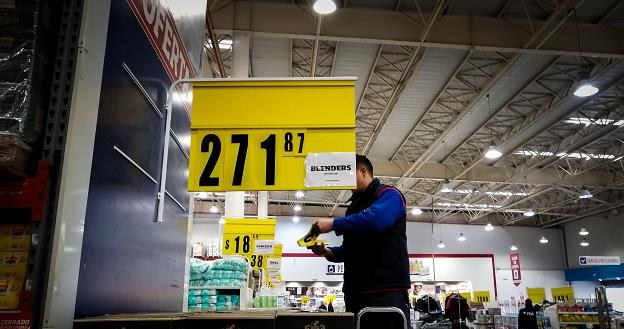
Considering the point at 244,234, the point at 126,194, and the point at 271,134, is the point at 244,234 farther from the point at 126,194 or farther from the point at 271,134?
the point at 126,194

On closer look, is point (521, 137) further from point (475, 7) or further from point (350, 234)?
point (350, 234)

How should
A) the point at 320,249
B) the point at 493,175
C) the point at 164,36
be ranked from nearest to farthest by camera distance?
the point at 320,249 < the point at 164,36 < the point at 493,175

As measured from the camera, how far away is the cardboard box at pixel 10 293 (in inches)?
60.6

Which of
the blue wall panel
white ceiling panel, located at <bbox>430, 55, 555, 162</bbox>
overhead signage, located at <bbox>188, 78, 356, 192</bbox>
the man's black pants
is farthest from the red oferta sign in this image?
white ceiling panel, located at <bbox>430, 55, 555, 162</bbox>

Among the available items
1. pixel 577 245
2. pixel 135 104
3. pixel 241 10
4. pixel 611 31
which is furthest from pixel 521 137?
pixel 135 104

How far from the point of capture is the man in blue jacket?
97.7 inches

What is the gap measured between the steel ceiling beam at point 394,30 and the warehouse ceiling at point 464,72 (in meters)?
0.02

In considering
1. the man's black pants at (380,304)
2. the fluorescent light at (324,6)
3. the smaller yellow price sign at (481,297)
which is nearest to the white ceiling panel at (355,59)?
the fluorescent light at (324,6)

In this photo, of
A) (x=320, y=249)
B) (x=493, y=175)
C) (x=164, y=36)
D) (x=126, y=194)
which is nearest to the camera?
(x=126, y=194)

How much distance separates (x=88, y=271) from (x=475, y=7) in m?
9.33

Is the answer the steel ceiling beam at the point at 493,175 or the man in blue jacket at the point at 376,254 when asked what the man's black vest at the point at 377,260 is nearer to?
the man in blue jacket at the point at 376,254

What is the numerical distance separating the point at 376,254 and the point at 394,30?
25.0 ft

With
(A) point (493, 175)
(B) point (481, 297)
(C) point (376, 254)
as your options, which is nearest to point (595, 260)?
(A) point (493, 175)

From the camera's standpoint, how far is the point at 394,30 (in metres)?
9.53
